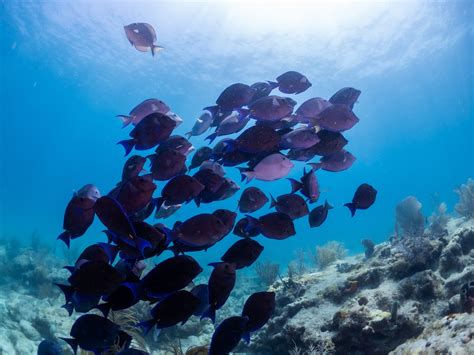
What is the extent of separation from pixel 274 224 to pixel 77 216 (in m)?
2.21

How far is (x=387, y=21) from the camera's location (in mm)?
26125

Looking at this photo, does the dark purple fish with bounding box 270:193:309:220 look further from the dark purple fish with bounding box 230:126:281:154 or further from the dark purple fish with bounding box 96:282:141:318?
the dark purple fish with bounding box 96:282:141:318

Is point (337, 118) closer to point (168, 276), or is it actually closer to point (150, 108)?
point (150, 108)

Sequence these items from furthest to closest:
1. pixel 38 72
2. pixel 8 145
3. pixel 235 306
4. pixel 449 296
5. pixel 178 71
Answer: pixel 8 145 < pixel 38 72 < pixel 178 71 < pixel 235 306 < pixel 449 296

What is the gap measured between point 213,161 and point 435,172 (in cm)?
15272

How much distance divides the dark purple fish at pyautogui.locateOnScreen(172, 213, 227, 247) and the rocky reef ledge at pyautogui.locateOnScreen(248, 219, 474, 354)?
2.70 meters

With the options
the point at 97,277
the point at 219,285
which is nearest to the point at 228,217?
the point at 219,285

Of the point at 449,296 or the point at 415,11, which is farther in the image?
the point at 415,11

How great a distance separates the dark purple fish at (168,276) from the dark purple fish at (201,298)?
0.38m

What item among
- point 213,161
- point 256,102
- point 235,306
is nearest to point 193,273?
point 213,161

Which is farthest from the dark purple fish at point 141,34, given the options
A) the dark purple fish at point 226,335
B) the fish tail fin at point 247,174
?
the dark purple fish at point 226,335

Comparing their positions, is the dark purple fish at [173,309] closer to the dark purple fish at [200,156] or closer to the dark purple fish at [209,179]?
the dark purple fish at [209,179]

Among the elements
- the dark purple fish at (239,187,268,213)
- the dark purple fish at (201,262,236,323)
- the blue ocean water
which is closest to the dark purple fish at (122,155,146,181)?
the dark purple fish at (239,187,268,213)

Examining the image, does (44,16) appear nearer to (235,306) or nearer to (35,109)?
(235,306)
